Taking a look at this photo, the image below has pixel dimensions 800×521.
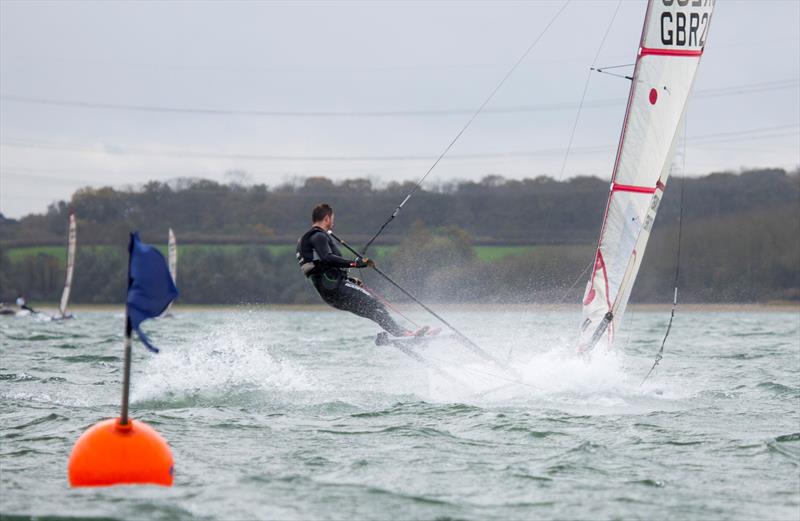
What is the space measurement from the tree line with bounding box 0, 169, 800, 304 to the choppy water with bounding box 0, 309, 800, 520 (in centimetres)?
2114

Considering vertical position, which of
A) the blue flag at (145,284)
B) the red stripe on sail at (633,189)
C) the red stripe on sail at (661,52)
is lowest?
the blue flag at (145,284)

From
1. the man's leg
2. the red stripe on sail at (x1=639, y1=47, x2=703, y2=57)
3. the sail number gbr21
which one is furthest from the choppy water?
the sail number gbr21

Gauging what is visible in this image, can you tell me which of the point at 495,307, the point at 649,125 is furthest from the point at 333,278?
the point at 495,307

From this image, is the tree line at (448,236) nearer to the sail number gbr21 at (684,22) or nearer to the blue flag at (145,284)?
the sail number gbr21 at (684,22)

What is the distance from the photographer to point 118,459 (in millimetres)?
6426

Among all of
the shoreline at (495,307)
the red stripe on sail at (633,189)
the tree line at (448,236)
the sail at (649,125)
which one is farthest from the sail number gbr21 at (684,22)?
the shoreline at (495,307)

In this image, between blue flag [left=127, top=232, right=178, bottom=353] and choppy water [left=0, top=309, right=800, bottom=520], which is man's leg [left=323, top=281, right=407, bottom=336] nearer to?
choppy water [left=0, top=309, right=800, bottom=520]

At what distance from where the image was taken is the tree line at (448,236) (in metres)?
40.6

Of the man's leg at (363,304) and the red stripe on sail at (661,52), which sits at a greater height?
the red stripe on sail at (661,52)

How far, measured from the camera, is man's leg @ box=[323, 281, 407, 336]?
450 inches

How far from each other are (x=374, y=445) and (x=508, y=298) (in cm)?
3693

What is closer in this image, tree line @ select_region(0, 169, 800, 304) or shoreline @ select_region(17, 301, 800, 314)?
tree line @ select_region(0, 169, 800, 304)

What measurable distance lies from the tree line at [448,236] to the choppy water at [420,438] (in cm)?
2114

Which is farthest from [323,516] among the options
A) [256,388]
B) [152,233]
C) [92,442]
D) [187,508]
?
[152,233]
